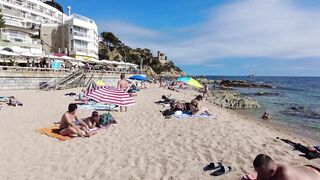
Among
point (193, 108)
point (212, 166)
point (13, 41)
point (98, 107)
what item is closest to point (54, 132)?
point (212, 166)

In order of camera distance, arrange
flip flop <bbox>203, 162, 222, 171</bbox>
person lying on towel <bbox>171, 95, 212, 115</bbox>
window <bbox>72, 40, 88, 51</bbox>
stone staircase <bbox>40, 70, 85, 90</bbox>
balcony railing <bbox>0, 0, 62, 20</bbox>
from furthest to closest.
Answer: balcony railing <bbox>0, 0, 62, 20</bbox>, window <bbox>72, 40, 88, 51</bbox>, stone staircase <bbox>40, 70, 85, 90</bbox>, person lying on towel <bbox>171, 95, 212, 115</bbox>, flip flop <bbox>203, 162, 222, 171</bbox>

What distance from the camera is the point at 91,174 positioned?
630cm

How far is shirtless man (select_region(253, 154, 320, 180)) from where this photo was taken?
4340mm

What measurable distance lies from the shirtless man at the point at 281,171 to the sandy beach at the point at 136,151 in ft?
5.52

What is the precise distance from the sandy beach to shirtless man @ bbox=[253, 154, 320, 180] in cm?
168

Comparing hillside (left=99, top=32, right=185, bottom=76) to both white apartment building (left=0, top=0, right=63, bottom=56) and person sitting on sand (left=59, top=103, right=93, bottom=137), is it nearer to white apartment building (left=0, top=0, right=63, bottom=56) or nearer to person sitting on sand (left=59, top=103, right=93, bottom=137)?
white apartment building (left=0, top=0, right=63, bottom=56)

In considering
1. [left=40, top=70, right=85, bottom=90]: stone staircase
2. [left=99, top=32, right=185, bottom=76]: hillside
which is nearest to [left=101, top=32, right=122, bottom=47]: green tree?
[left=99, top=32, right=185, bottom=76]: hillside

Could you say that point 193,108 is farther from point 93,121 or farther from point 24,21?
point 24,21

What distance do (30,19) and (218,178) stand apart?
63.4 meters

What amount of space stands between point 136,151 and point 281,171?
4.30m

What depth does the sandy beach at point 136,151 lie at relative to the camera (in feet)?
21.1

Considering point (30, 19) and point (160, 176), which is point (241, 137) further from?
point (30, 19)

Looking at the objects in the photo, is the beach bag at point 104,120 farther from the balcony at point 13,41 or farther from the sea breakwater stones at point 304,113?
the balcony at point 13,41

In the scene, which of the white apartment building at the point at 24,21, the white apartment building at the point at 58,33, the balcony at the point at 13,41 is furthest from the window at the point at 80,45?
the balcony at the point at 13,41
